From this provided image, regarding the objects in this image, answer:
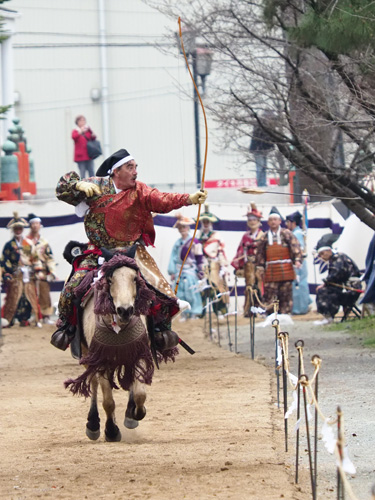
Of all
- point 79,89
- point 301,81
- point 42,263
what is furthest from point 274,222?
point 79,89

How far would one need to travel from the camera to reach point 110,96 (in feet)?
107

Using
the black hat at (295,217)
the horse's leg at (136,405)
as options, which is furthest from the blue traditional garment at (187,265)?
the horse's leg at (136,405)

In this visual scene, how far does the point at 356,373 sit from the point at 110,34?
877 inches

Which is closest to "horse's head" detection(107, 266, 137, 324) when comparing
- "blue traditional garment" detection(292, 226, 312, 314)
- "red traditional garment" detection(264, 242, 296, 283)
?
"red traditional garment" detection(264, 242, 296, 283)

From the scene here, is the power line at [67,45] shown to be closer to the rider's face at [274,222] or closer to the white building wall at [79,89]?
the white building wall at [79,89]

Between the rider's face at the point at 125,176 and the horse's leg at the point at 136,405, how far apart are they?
162 centimetres

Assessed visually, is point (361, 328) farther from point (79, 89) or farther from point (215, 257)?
point (79, 89)

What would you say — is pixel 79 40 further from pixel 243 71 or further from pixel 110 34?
pixel 243 71

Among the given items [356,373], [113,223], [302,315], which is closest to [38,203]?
[302,315]

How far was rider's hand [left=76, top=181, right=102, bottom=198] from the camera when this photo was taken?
879cm

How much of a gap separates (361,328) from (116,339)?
348 inches

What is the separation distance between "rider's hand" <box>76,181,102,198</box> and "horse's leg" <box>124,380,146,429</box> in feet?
5.07

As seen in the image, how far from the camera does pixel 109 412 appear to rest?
883cm

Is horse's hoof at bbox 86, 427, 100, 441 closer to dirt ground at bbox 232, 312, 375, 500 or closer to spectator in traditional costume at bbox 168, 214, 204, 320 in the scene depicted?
dirt ground at bbox 232, 312, 375, 500
